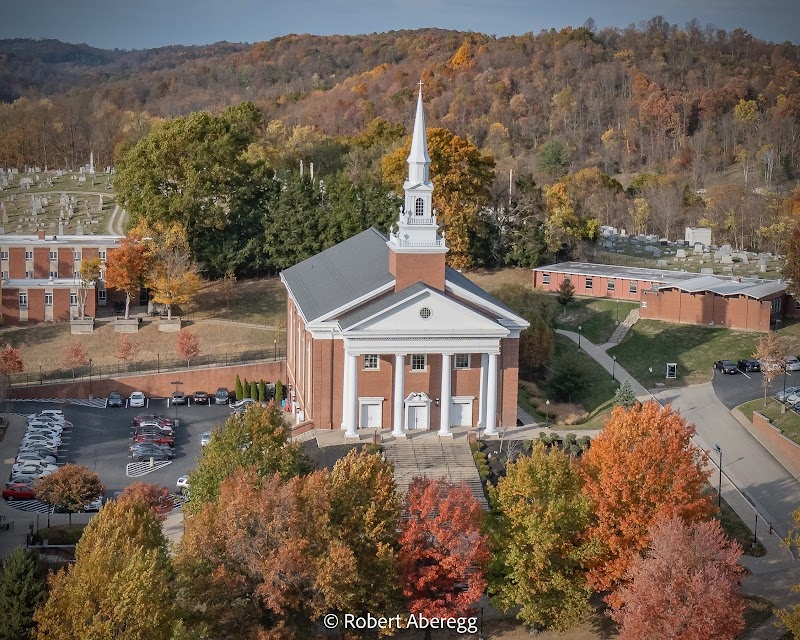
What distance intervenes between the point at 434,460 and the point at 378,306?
7.16 metres

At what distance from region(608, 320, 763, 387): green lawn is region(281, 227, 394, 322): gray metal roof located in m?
15.6

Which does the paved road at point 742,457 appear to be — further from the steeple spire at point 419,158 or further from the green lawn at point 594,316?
the steeple spire at point 419,158

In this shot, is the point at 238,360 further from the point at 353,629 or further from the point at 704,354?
the point at 353,629

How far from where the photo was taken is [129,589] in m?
33.3

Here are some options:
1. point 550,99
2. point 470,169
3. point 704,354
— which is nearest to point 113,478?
point 704,354

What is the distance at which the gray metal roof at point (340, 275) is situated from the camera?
5562 centimetres

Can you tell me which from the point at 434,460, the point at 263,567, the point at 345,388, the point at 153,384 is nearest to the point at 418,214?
the point at 345,388

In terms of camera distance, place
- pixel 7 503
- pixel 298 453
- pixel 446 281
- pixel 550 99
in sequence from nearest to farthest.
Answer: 1. pixel 298 453
2. pixel 7 503
3. pixel 446 281
4. pixel 550 99

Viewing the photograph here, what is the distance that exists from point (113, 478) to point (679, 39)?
158 meters

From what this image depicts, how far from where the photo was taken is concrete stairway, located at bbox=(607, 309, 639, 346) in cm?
7144

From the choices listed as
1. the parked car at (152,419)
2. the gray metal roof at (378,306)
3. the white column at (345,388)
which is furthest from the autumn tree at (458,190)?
the white column at (345,388)

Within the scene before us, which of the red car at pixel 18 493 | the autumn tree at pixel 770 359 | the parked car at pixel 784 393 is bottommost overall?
the red car at pixel 18 493

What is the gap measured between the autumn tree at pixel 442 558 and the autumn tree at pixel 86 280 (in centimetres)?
4106

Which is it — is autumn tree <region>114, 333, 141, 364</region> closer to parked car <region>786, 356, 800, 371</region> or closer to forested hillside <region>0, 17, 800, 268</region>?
forested hillside <region>0, 17, 800, 268</region>
